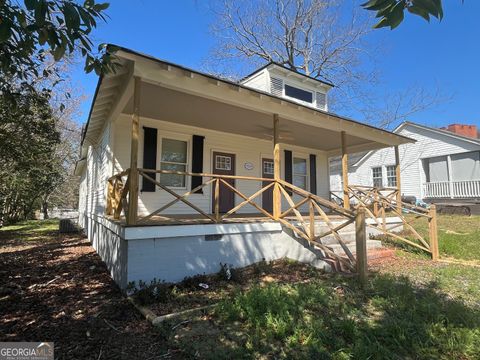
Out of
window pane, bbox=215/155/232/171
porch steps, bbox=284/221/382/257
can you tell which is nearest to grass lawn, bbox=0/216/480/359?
porch steps, bbox=284/221/382/257

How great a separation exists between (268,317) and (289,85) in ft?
32.2

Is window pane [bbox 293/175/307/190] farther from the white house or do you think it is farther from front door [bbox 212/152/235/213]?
front door [bbox 212/152/235/213]

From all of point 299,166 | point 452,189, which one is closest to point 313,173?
point 299,166

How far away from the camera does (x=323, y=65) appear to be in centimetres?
2175

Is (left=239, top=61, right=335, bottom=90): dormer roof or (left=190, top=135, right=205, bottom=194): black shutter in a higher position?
(left=239, top=61, right=335, bottom=90): dormer roof

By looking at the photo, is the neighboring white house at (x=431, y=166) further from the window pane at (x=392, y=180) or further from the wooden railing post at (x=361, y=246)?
the wooden railing post at (x=361, y=246)

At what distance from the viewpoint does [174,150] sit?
8.30 m

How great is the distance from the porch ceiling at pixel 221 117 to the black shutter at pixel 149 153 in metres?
0.42

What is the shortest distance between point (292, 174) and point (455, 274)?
6118mm

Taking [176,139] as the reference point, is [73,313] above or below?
below

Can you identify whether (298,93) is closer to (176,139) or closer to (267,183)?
(267,183)

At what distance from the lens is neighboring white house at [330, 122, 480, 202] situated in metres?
15.9

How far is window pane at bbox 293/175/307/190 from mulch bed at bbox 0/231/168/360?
7015 millimetres

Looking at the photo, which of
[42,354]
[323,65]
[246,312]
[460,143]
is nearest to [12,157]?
[42,354]
